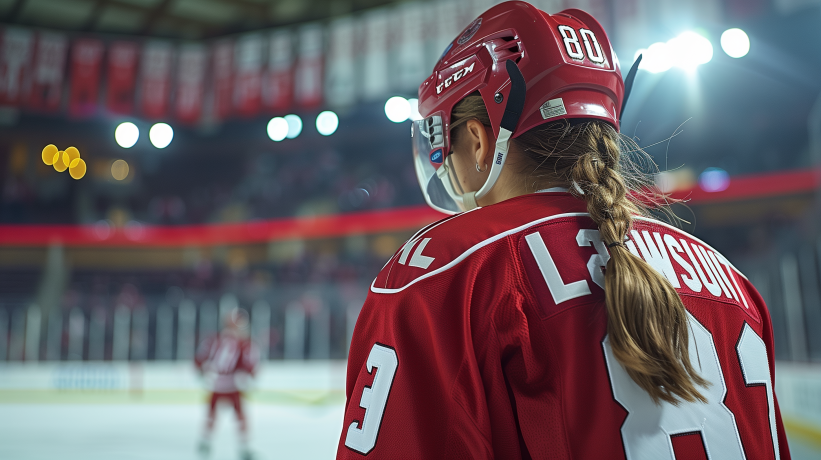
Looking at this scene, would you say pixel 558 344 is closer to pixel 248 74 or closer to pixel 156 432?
pixel 156 432

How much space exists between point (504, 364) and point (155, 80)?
15.3 metres

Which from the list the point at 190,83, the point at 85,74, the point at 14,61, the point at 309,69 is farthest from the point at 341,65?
the point at 14,61

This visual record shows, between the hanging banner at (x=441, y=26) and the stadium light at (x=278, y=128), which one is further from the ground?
the hanging banner at (x=441, y=26)

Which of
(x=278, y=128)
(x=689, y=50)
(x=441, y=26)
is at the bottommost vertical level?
(x=689, y=50)

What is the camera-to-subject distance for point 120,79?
13875 mm

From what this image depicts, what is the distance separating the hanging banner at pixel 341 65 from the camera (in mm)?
12469

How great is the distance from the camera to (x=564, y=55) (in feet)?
A: 2.78

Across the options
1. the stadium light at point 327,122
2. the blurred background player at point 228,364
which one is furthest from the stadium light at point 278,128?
the blurred background player at point 228,364

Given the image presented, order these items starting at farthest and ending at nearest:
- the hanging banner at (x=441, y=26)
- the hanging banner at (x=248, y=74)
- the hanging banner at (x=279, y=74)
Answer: the hanging banner at (x=248, y=74) < the hanging banner at (x=279, y=74) < the hanging banner at (x=441, y=26)

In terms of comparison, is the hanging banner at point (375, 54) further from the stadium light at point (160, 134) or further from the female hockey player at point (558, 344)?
the female hockey player at point (558, 344)

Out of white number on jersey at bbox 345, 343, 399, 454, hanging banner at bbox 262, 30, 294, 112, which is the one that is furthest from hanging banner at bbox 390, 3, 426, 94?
white number on jersey at bbox 345, 343, 399, 454

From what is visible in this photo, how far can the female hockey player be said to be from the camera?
2.05 feet

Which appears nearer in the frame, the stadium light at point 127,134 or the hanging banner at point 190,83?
the hanging banner at point 190,83

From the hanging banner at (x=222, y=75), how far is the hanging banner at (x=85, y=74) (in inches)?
101
